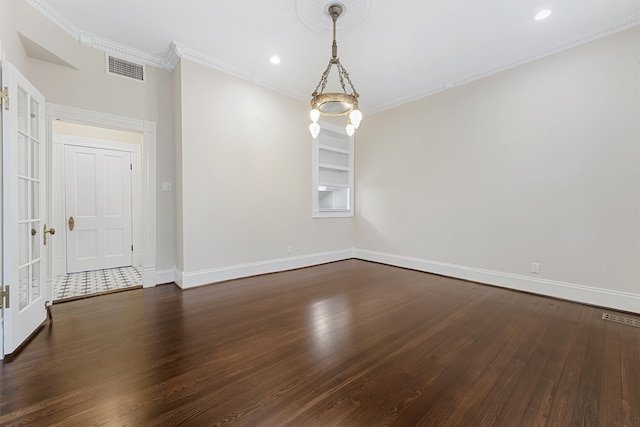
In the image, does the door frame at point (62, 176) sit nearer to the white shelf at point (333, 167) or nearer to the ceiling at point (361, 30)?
the ceiling at point (361, 30)

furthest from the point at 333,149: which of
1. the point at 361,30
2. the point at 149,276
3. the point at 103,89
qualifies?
the point at 149,276

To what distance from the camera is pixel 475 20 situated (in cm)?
292

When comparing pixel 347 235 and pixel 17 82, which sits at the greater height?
pixel 17 82

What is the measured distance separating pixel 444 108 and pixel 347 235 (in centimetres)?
310

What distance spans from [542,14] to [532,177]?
1890mm

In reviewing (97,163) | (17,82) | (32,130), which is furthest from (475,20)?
(97,163)

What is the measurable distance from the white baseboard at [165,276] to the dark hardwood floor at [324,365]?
56 cm

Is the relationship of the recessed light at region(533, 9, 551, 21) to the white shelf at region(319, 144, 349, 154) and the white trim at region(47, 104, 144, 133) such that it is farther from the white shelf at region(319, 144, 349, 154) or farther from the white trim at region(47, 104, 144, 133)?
the white trim at region(47, 104, 144, 133)

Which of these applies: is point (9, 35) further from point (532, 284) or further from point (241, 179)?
point (532, 284)

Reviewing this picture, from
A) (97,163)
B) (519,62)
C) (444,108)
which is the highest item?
(519,62)

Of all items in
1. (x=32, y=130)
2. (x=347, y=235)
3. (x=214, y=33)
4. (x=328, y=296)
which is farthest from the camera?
(x=347, y=235)

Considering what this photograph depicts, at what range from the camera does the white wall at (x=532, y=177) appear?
2.97 m

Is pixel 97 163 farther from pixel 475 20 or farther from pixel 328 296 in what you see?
pixel 475 20

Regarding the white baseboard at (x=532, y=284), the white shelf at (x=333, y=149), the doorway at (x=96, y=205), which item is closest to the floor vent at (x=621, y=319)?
the white baseboard at (x=532, y=284)
